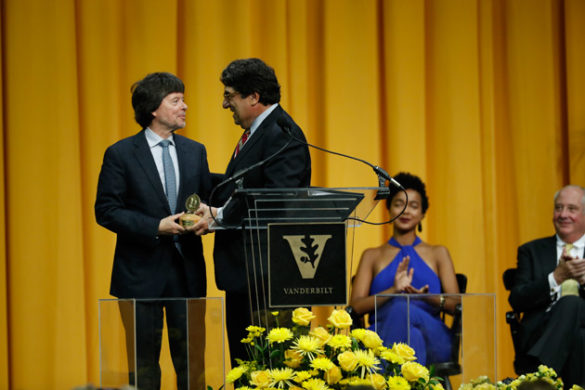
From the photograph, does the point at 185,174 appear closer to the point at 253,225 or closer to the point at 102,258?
the point at 253,225

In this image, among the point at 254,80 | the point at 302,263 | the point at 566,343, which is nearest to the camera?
the point at 302,263

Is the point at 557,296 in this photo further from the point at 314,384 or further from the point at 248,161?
the point at 314,384

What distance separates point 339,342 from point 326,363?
0.07 metres

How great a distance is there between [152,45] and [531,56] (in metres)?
2.41

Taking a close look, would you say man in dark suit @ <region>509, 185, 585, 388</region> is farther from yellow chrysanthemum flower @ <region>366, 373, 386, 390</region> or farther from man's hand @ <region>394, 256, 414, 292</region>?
yellow chrysanthemum flower @ <region>366, 373, 386, 390</region>

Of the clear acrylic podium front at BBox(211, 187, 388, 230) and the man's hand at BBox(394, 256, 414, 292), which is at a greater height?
the clear acrylic podium front at BBox(211, 187, 388, 230)

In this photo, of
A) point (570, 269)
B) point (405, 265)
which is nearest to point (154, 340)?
point (405, 265)

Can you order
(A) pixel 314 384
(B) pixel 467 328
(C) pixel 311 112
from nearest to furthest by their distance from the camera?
(A) pixel 314 384
(B) pixel 467 328
(C) pixel 311 112

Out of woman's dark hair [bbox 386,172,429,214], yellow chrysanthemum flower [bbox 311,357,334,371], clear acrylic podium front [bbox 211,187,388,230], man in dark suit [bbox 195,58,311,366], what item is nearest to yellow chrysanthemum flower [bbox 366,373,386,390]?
yellow chrysanthemum flower [bbox 311,357,334,371]

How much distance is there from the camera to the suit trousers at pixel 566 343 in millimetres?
3729

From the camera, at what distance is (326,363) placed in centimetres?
190

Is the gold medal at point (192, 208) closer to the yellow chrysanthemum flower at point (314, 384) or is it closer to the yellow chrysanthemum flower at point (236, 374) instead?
the yellow chrysanthemum flower at point (236, 374)

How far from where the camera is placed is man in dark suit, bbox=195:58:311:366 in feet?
9.39

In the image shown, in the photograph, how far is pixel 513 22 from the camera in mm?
5336
